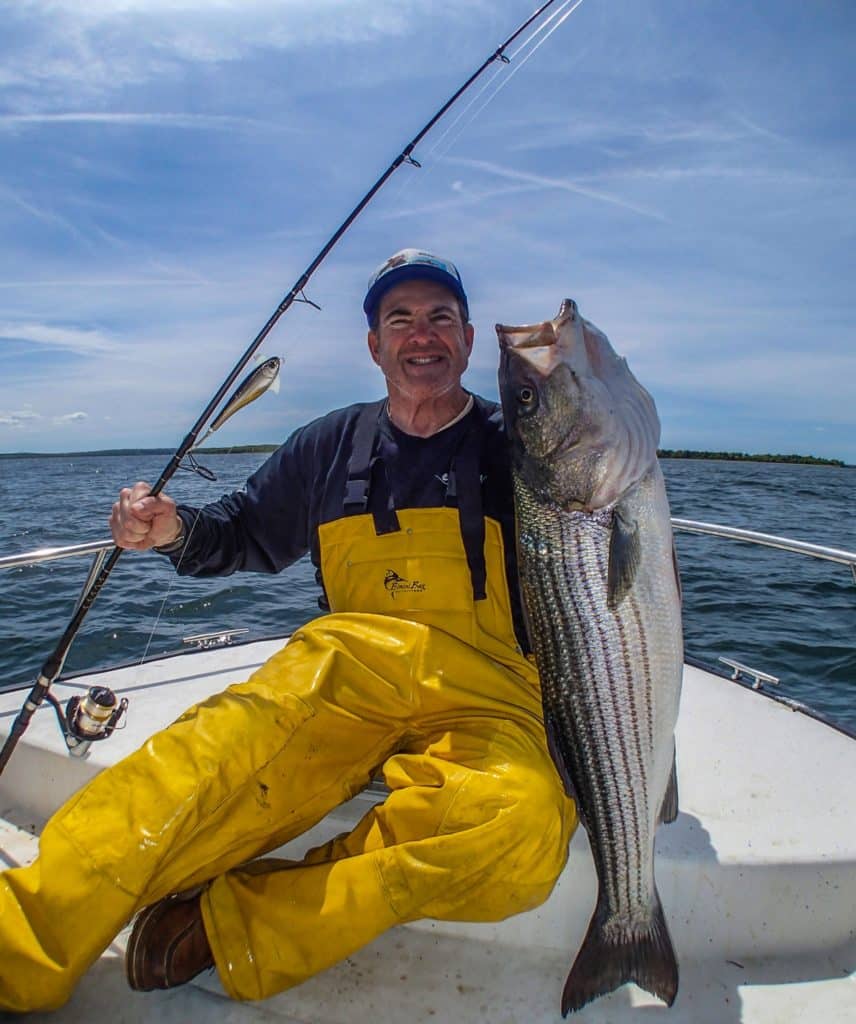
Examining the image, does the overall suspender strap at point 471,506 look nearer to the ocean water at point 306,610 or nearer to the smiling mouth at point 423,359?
the smiling mouth at point 423,359

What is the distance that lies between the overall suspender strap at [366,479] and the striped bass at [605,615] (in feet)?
2.55

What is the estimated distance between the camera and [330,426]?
3.37 metres

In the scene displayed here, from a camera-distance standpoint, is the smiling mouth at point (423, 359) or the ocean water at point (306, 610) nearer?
the smiling mouth at point (423, 359)

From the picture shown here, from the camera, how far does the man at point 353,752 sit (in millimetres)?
2139

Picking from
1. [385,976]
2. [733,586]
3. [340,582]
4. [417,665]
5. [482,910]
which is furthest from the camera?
[733,586]

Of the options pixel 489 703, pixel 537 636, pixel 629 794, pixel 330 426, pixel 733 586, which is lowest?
pixel 733 586

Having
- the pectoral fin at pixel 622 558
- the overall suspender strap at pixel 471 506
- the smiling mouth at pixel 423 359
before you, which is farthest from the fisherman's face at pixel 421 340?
the pectoral fin at pixel 622 558

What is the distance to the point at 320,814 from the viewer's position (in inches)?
100

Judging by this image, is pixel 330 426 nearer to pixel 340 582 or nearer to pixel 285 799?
pixel 340 582

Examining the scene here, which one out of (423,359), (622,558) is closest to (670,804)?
(622,558)

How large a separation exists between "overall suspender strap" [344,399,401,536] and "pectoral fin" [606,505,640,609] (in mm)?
969

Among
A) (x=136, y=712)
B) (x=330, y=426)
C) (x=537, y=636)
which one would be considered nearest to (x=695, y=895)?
(x=537, y=636)

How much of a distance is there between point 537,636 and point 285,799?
999 millimetres

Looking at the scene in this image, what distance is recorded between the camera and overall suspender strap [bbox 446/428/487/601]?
9.04 ft
